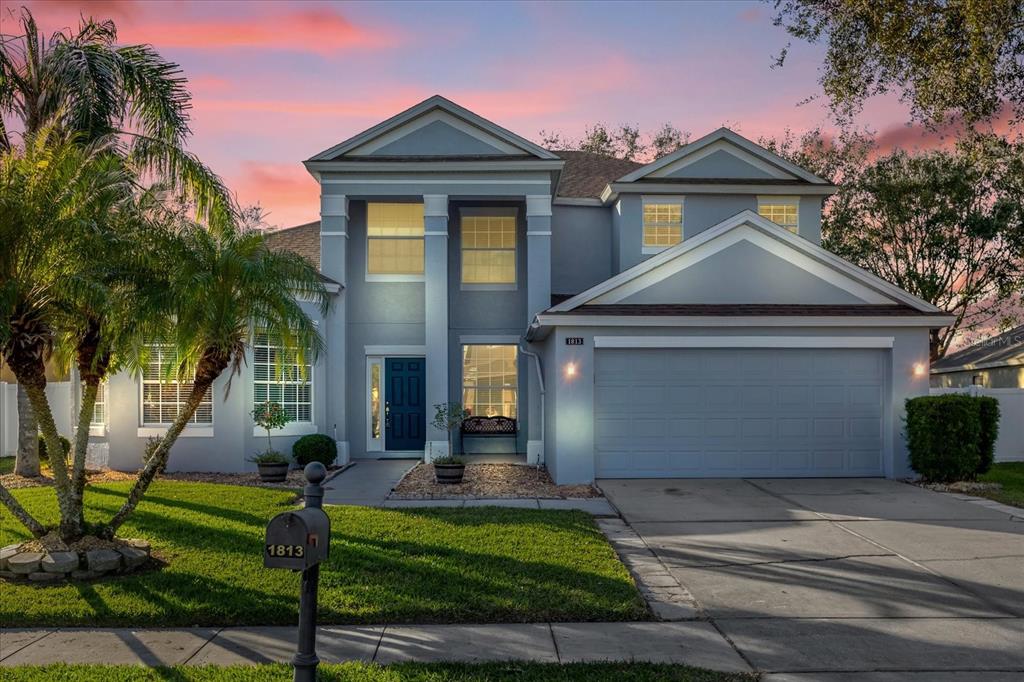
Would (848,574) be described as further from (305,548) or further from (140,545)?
(140,545)

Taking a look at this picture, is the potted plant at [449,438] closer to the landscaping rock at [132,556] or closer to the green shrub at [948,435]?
the landscaping rock at [132,556]

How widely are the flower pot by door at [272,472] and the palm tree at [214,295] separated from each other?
5.81 metres

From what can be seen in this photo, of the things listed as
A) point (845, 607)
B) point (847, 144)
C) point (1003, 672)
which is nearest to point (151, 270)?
point (845, 607)

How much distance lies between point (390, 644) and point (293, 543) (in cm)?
211

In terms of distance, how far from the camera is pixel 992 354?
2667 centimetres

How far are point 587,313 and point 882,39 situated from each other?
6.35 metres

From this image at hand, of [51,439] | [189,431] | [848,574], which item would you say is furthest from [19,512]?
[848,574]

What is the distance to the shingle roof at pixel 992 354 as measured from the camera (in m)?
25.0

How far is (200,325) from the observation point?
28.3 ft

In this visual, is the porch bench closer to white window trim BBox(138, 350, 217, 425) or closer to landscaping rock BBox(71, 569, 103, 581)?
white window trim BBox(138, 350, 217, 425)

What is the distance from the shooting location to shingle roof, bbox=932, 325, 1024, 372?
2495 cm

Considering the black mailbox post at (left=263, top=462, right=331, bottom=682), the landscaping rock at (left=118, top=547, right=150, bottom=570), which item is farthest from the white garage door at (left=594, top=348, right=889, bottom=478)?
the black mailbox post at (left=263, top=462, right=331, bottom=682)

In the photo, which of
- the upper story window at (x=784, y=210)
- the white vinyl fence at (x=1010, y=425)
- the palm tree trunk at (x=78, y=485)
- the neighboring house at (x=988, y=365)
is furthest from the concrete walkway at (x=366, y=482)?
the neighboring house at (x=988, y=365)

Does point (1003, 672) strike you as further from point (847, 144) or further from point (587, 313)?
point (847, 144)
